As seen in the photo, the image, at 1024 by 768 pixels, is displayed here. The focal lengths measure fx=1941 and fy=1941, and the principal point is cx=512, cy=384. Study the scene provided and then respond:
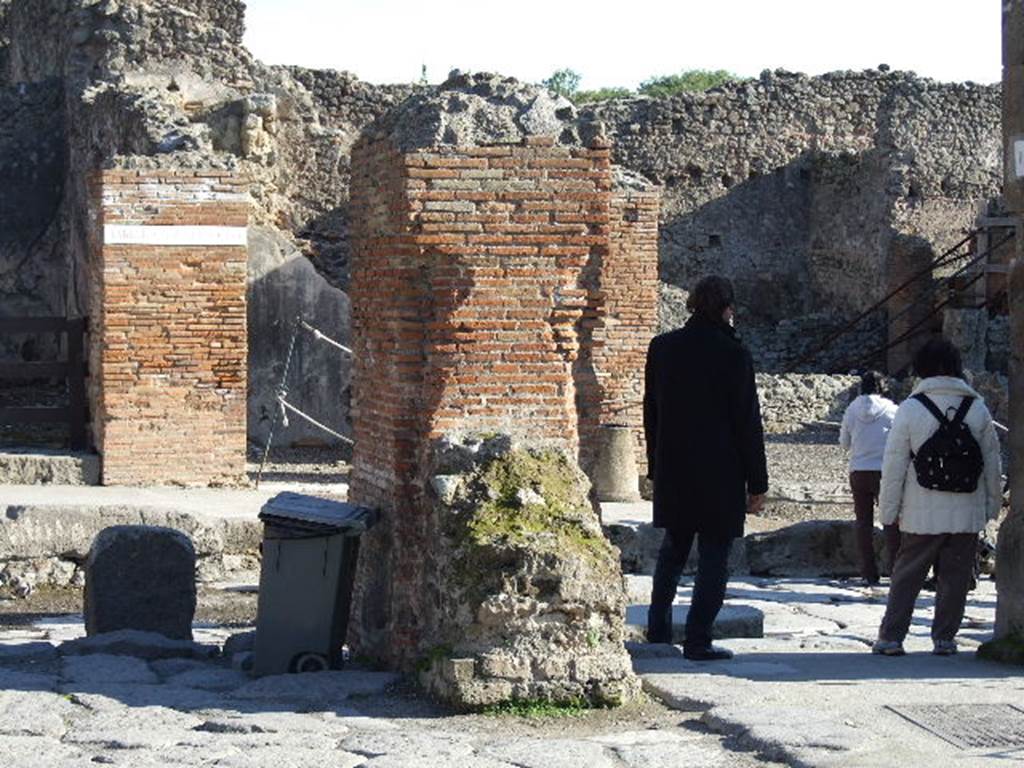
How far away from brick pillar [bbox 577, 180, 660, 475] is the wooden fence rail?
4440 millimetres

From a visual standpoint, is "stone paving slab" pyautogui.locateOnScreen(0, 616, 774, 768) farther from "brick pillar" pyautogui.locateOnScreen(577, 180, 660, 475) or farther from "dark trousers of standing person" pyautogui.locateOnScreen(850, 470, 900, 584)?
"brick pillar" pyautogui.locateOnScreen(577, 180, 660, 475)

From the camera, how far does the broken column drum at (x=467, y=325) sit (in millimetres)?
7758

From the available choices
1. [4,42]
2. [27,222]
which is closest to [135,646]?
[27,222]

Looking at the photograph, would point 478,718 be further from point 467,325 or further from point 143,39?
point 143,39

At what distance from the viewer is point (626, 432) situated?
52.2 feet

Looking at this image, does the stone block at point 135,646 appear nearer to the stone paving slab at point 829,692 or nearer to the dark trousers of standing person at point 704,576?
the stone paving slab at point 829,692

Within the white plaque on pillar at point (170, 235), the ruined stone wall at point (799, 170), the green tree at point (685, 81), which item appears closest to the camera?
the white plaque on pillar at point (170, 235)

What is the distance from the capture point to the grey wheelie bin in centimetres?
805

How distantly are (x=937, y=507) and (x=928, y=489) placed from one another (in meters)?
0.09

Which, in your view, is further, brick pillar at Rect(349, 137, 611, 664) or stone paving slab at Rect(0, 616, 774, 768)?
brick pillar at Rect(349, 137, 611, 664)

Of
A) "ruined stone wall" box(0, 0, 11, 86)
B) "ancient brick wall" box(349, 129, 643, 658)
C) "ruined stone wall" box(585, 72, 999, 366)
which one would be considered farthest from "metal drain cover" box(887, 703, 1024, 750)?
"ruined stone wall" box(585, 72, 999, 366)

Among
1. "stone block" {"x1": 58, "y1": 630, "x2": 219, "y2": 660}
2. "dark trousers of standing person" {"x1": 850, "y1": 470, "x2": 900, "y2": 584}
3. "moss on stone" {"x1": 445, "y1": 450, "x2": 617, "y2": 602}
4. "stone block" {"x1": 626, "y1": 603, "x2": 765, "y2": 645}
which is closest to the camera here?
"moss on stone" {"x1": 445, "y1": 450, "x2": 617, "y2": 602}

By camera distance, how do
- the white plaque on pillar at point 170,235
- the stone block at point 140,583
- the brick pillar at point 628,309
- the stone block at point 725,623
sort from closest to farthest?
the stone block at point 725,623 < the stone block at point 140,583 < the white plaque on pillar at point 170,235 < the brick pillar at point 628,309

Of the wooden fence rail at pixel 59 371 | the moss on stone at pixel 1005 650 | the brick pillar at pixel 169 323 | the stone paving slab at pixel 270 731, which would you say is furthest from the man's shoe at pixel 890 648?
the wooden fence rail at pixel 59 371
